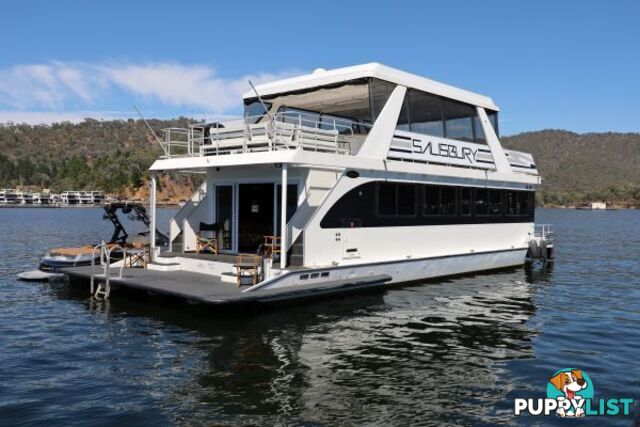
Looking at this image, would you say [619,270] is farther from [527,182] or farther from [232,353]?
[232,353]

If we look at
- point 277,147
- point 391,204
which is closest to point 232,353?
point 277,147

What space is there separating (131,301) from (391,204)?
663 cm

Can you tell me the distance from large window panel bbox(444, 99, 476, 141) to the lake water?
4788 millimetres

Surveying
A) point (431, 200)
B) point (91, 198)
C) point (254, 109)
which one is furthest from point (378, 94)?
point (91, 198)

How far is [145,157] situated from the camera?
12619 centimetres

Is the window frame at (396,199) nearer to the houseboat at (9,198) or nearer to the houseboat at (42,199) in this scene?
the houseboat at (42,199)

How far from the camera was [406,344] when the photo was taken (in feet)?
32.7

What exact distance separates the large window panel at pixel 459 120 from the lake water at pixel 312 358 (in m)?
4.79

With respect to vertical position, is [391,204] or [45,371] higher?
[391,204]

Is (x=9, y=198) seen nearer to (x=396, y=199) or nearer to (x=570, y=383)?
(x=396, y=199)

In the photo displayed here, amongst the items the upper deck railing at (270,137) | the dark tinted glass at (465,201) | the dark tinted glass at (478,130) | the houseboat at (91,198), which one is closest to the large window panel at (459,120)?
the dark tinted glass at (478,130)

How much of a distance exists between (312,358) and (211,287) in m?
3.29

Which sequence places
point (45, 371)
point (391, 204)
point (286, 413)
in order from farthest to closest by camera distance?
point (391, 204), point (45, 371), point (286, 413)

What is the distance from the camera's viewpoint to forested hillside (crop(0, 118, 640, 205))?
13762cm
